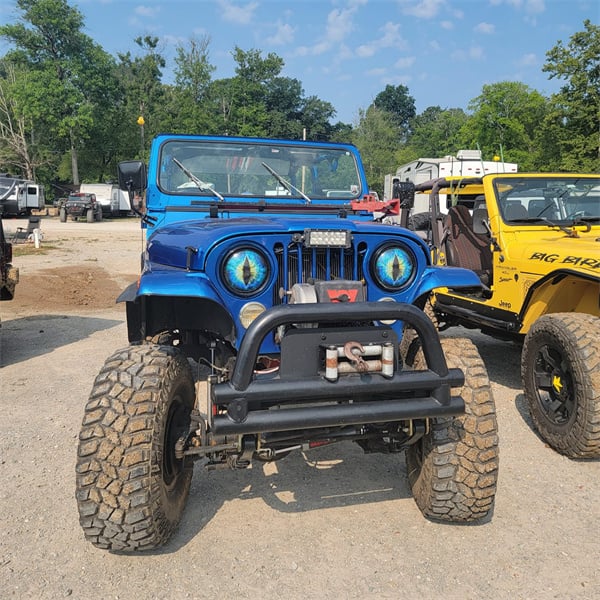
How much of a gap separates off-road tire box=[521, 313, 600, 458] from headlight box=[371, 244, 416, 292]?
151 centimetres

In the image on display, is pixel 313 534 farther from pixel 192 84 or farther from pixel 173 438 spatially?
pixel 192 84

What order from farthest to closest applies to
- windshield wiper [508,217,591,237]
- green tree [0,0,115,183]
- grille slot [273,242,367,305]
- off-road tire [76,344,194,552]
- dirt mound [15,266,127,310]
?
green tree [0,0,115,183] < dirt mound [15,266,127,310] < windshield wiper [508,217,591,237] < grille slot [273,242,367,305] < off-road tire [76,344,194,552]

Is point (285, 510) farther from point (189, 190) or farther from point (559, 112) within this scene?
point (559, 112)

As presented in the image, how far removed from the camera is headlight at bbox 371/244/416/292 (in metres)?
3.09

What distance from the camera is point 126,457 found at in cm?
259

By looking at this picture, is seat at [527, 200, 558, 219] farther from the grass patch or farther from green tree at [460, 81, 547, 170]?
green tree at [460, 81, 547, 170]

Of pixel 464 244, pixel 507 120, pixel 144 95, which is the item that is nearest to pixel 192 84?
pixel 144 95

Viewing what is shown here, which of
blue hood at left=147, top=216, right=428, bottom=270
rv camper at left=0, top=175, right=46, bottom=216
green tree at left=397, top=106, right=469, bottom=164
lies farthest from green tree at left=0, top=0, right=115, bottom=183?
blue hood at left=147, top=216, right=428, bottom=270

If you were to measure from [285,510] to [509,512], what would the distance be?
125cm

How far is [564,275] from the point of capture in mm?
4582

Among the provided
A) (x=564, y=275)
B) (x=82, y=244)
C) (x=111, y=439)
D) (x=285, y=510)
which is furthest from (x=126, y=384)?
(x=82, y=244)

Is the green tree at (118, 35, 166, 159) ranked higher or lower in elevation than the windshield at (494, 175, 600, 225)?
higher

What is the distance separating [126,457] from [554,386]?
3059 millimetres

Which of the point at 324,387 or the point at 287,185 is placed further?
the point at 287,185
